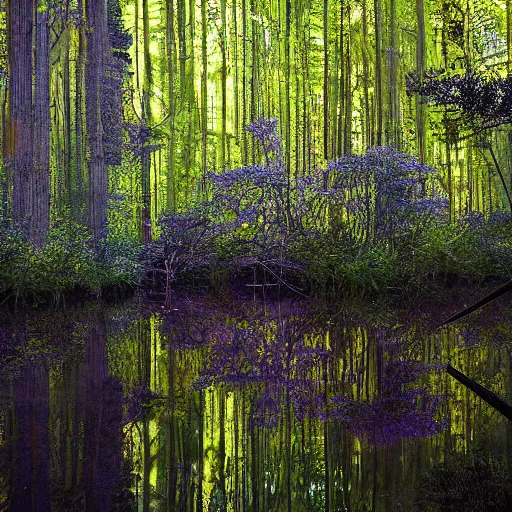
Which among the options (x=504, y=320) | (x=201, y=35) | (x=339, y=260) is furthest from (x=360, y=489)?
(x=201, y=35)

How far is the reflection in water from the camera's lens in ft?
8.97

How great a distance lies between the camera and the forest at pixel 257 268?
3.08 m

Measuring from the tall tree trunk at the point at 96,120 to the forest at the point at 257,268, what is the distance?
4cm

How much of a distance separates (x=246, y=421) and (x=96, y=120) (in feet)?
28.7

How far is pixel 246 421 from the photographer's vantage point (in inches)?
148

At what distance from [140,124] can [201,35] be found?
312 cm

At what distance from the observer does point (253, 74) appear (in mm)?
18203

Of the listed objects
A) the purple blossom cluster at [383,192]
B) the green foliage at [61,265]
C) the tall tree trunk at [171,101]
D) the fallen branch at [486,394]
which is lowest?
the fallen branch at [486,394]

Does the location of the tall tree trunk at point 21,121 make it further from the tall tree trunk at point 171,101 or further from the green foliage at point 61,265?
the tall tree trunk at point 171,101

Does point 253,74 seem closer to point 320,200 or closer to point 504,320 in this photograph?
point 320,200

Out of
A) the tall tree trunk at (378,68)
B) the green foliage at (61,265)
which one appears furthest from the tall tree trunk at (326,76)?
the green foliage at (61,265)

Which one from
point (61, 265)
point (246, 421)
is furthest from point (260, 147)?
point (246, 421)

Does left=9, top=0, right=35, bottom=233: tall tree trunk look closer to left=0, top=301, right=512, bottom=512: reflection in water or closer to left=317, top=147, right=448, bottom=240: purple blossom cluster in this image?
left=0, top=301, right=512, bottom=512: reflection in water

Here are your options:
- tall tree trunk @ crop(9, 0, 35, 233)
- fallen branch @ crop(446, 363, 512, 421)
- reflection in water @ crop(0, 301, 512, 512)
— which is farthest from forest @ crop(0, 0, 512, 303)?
fallen branch @ crop(446, 363, 512, 421)
